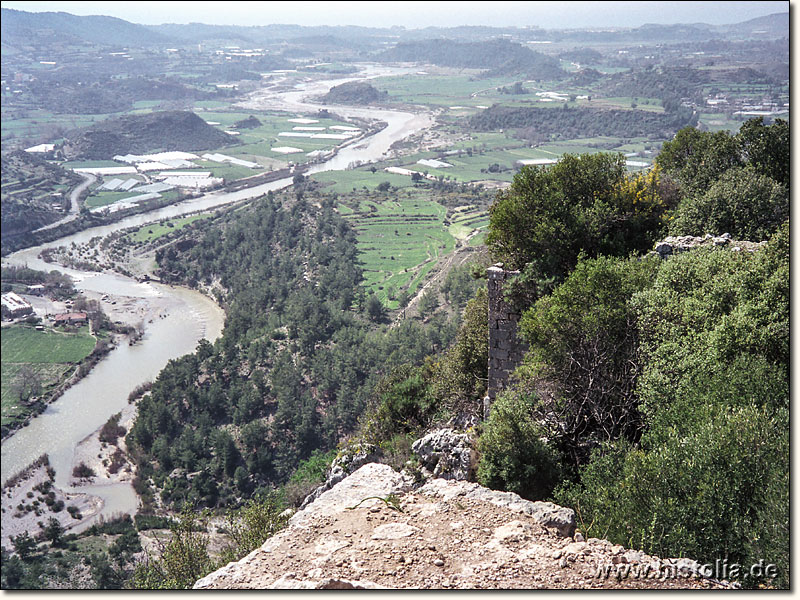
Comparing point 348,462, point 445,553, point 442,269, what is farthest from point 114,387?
point 445,553

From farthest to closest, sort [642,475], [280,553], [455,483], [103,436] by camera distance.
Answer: [103,436] → [455,483] → [642,475] → [280,553]

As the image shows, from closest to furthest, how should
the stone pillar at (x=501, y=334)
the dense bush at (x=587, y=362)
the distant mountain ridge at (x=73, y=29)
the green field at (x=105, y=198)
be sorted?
1. the dense bush at (x=587, y=362)
2. the stone pillar at (x=501, y=334)
3. the green field at (x=105, y=198)
4. the distant mountain ridge at (x=73, y=29)

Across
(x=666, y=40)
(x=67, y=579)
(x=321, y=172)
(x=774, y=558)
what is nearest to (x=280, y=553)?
(x=774, y=558)

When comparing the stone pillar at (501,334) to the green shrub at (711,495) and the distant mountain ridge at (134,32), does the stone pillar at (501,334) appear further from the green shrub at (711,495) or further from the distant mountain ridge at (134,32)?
the distant mountain ridge at (134,32)

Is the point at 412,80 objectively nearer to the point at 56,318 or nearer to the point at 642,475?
the point at 56,318

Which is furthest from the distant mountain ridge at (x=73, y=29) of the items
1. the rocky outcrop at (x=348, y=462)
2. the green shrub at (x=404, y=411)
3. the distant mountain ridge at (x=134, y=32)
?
the rocky outcrop at (x=348, y=462)

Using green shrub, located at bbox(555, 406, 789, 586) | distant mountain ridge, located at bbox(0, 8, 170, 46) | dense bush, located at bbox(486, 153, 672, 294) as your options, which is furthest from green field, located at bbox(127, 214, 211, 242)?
green shrub, located at bbox(555, 406, 789, 586)
